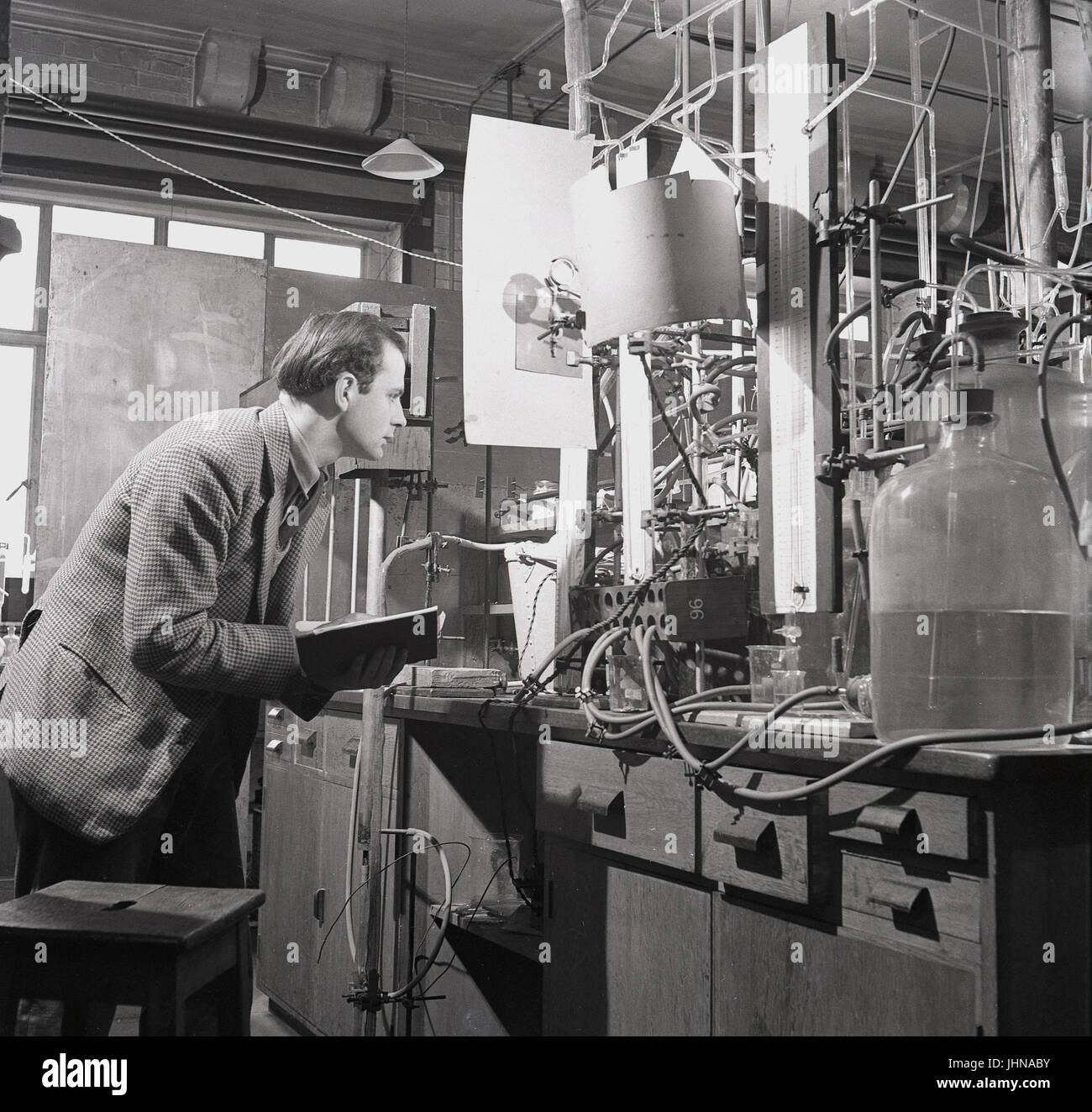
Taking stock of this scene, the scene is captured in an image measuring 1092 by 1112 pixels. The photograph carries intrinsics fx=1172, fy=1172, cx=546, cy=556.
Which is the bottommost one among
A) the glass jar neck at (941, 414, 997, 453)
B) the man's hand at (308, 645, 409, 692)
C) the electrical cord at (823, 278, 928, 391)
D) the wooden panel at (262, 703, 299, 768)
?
the wooden panel at (262, 703, 299, 768)

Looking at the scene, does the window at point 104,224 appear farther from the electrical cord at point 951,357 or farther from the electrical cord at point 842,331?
the electrical cord at point 951,357

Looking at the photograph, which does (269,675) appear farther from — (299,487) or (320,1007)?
(320,1007)

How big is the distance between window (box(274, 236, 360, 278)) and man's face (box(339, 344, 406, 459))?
4420mm

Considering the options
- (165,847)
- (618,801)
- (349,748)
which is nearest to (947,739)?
(618,801)

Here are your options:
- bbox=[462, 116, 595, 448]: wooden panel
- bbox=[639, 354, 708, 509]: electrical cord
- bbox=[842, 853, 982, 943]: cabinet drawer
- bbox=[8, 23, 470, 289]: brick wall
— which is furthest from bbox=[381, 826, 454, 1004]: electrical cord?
bbox=[8, 23, 470, 289]: brick wall

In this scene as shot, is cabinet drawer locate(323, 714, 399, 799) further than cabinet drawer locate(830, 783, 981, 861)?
Yes

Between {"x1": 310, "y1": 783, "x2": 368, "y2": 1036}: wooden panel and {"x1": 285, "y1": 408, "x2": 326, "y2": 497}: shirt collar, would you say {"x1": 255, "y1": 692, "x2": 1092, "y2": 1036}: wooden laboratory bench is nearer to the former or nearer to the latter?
{"x1": 285, "y1": 408, "x2": 326, "y2": 497}: shirt collar

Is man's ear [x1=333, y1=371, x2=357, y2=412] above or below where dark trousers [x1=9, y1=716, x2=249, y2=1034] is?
above

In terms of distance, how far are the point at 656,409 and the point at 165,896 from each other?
3.93 ft

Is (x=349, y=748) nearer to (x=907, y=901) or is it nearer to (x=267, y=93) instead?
(x=907, y=901)

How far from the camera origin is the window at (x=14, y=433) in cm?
545

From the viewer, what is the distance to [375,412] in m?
→ 2.00

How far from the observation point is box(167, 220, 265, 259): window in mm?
6047

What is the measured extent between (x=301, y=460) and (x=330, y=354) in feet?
0.60
